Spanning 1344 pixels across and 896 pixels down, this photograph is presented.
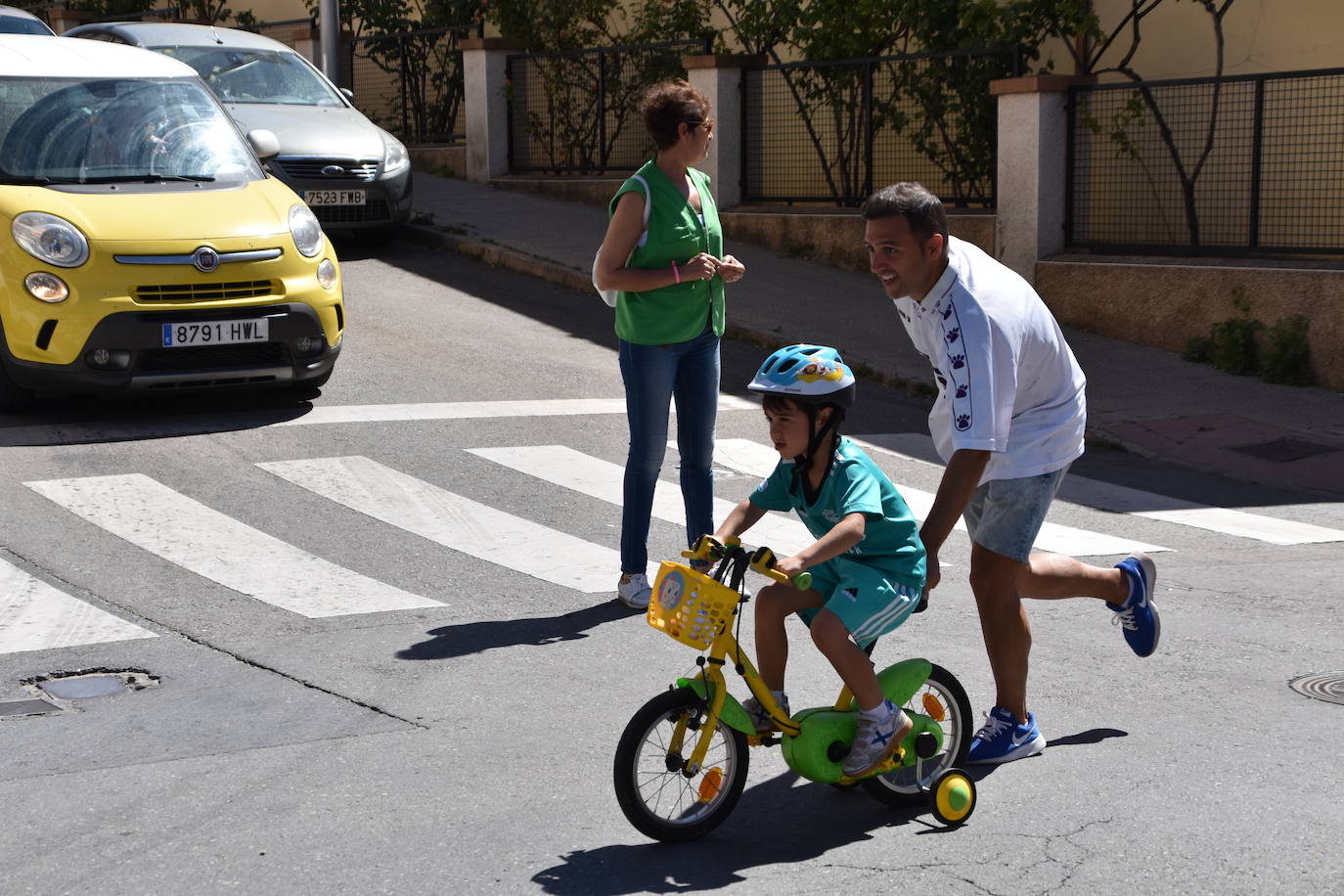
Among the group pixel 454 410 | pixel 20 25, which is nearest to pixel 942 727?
pixel 454 410

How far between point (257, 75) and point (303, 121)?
102cm

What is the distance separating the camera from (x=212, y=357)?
9.18 m

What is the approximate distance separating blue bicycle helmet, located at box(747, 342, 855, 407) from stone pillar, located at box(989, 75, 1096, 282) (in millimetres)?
10278

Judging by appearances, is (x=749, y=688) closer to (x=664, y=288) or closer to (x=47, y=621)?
(x=664, y=288)

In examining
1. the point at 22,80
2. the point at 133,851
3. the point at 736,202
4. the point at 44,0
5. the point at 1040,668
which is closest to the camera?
the point at 133,851

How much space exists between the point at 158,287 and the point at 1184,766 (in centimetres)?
628

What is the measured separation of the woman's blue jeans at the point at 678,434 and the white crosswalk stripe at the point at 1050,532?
0.95m

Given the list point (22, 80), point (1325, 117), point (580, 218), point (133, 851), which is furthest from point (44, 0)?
point (133, 851)

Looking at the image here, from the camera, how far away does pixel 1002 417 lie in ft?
13.9

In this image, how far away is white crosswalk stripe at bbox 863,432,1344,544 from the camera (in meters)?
8.09

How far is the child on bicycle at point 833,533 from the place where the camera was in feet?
13.7

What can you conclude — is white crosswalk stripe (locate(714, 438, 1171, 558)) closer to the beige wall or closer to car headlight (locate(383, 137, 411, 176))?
car headlight (locate(383, 137, 411, 176))

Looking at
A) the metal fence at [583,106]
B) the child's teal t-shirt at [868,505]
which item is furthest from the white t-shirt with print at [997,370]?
the metal fence at [583,106]

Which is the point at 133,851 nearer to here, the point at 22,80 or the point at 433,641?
the point at 433,641
